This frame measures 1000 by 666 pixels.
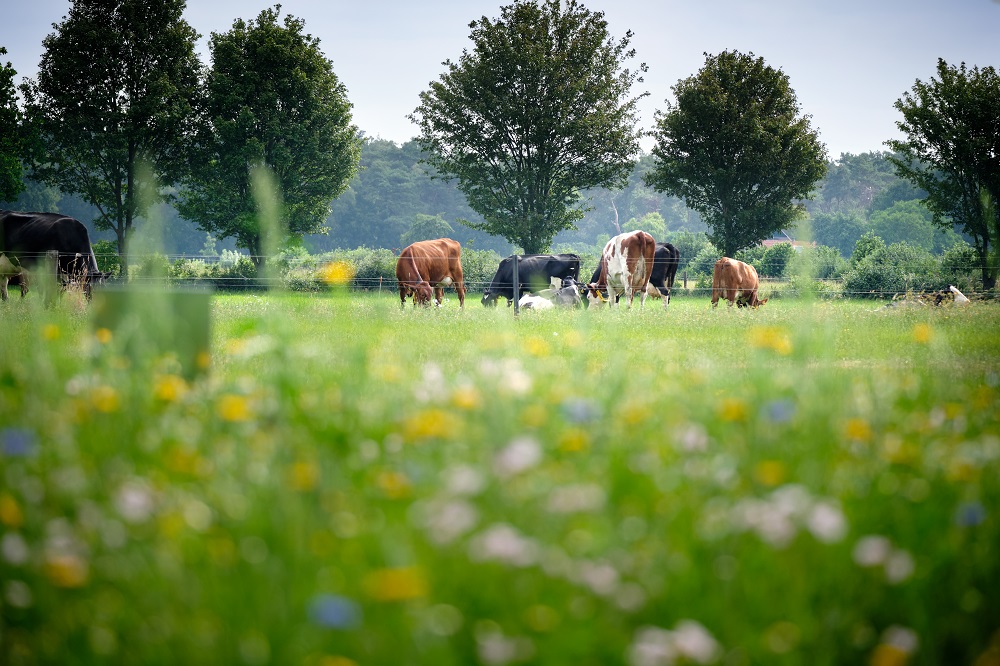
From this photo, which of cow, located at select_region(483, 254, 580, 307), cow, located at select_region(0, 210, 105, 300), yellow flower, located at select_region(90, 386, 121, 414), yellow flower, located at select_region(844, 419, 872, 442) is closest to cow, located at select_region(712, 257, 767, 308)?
cow, located at select_region(483, 254, 580, 307)

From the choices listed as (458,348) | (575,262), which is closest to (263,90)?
(575,262)

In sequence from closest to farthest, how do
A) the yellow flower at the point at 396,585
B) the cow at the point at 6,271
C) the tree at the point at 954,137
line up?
the yellow flower at the point at 396,585, the cow at the point at 6,271, the tree at the point at 954,137

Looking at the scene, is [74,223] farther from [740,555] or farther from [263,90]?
[263,90]

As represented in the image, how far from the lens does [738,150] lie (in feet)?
119

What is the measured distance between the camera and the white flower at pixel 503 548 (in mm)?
2123

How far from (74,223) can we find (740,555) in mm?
17638

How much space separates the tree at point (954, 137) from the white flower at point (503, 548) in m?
31.8

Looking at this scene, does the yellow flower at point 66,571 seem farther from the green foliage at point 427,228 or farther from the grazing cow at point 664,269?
the green foliage at point 427,228

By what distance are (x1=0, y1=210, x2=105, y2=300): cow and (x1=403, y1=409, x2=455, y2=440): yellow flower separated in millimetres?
15085

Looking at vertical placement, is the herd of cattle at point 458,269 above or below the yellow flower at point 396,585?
above

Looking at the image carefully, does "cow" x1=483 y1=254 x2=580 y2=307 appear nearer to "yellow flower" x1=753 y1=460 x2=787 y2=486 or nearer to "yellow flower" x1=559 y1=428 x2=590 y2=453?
"yellow flower" x1=559 y1=428 x2=590 y2=453

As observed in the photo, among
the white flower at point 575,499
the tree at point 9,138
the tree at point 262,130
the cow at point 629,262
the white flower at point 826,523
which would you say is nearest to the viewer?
the white flower at point 826,523

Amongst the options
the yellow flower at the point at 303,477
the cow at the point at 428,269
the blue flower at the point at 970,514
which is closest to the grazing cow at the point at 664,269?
the cow at the point at 428,269

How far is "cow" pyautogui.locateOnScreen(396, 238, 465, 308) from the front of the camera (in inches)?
709
